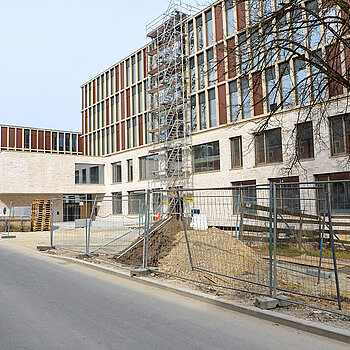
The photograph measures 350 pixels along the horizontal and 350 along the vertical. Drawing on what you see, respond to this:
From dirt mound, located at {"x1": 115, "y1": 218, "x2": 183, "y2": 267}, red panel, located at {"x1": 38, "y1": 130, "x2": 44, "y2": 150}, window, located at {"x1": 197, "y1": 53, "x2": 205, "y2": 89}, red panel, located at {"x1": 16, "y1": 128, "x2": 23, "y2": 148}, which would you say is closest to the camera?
dirt mound, located at {"x1": 115, "y1": 218, "x2": 183, "y2": 267}

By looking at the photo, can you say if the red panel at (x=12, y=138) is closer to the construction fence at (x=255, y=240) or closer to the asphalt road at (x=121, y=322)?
the construction fence at (x=255, y=240)

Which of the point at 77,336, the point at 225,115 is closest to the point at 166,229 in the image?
the point at 77,336

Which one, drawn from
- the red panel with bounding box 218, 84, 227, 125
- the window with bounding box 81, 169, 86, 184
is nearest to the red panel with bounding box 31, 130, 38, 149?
the window with bounding box 81, 169, 86, 184

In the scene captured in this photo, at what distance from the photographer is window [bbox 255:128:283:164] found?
25344 mm

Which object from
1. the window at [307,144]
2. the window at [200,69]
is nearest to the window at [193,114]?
the window at [200,69]

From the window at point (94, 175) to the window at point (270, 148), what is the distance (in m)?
22.7

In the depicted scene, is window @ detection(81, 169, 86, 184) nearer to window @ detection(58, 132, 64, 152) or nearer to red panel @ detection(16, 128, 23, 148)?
red panel @ detection(16, 128, 23, 148)

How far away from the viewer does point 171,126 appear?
35.0 metres

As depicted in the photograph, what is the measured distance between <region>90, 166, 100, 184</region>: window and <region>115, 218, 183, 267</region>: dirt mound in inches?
1266

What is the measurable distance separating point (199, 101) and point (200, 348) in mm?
28911

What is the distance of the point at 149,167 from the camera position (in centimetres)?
3791

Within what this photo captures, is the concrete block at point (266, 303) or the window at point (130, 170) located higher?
the window at point (130, 170)

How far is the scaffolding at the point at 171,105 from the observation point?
3309 cm

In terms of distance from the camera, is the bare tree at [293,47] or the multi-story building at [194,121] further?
the multi-story building at [194,121]
